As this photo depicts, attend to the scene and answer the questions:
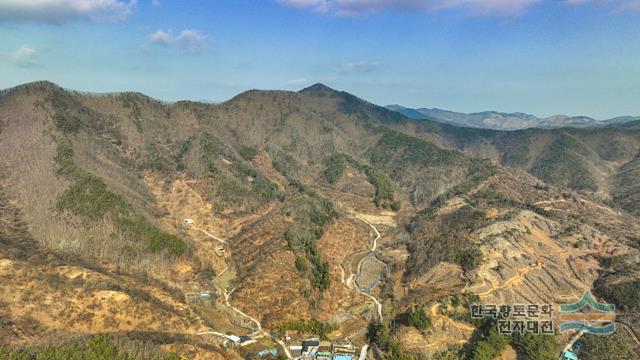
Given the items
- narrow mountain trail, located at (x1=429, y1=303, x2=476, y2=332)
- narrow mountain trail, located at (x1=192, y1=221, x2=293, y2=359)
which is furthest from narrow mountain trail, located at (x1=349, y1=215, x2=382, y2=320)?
narrow mountain trail, located at (x1=192, y1=221, x2=293, y2=359)

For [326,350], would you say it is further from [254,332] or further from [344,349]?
[254,332]

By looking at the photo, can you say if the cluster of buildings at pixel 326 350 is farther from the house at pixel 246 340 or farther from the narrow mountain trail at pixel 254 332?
the house at pixel 246 340

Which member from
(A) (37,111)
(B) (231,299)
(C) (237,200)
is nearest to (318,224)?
(C) (237,200)

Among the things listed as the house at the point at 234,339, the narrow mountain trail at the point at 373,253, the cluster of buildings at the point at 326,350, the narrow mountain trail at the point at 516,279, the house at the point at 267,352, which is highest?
the narrow mountain trail at the point at 516,279

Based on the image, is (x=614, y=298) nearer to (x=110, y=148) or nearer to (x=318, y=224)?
(x=318, y=224)

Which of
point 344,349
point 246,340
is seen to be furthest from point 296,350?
point 246,340

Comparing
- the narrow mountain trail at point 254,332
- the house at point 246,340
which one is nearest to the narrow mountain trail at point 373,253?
the narrow mountain trail at point 254,332
